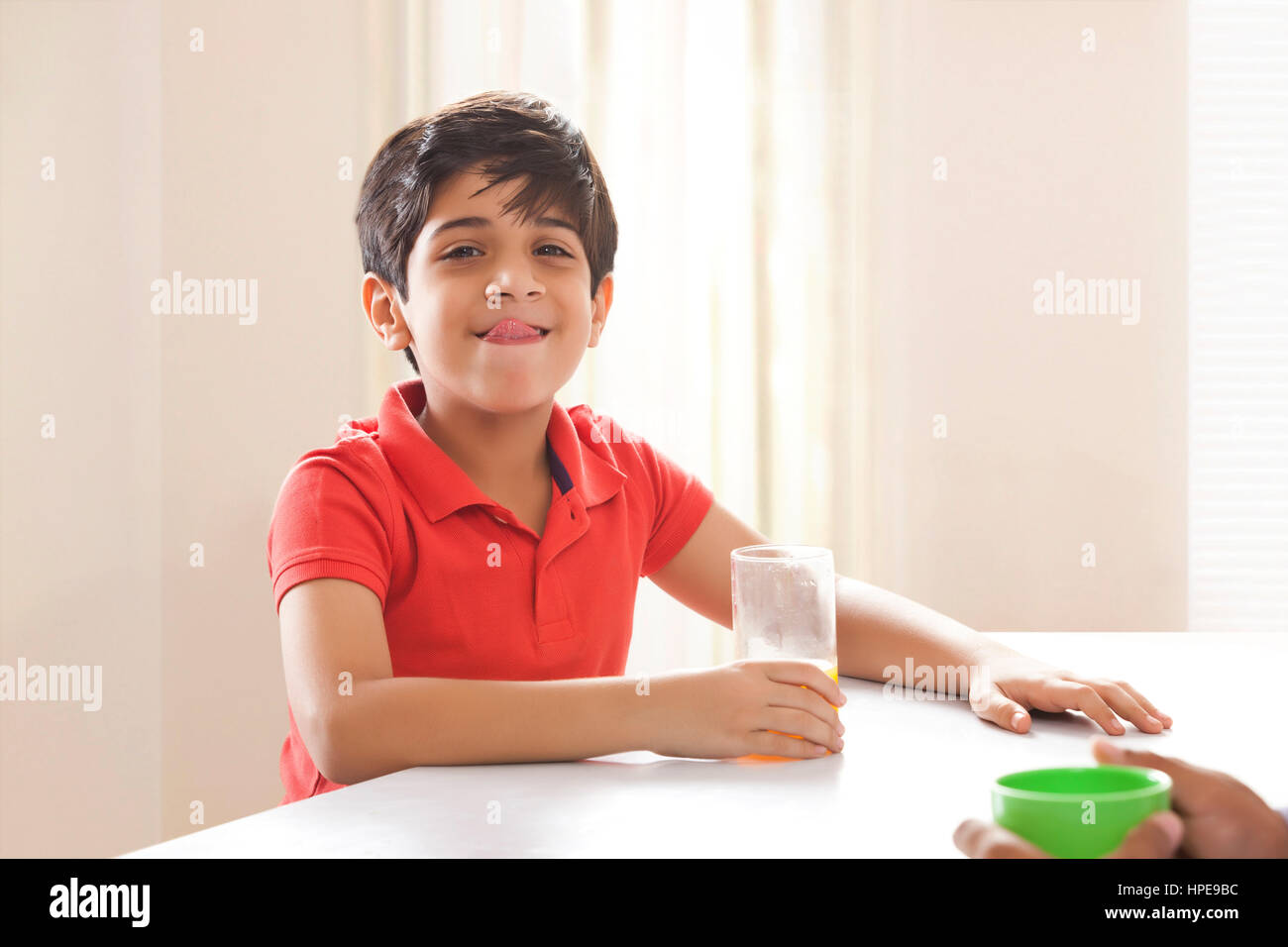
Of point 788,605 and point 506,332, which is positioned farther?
point 506,332

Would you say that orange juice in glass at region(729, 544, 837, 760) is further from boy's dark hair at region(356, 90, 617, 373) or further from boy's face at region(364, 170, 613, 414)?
boy's dark hair at region(356, 90, 617, 373)

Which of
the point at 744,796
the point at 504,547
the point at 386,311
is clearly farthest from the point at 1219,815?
the point at 386,311

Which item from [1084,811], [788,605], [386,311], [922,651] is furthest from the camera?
[386,311]

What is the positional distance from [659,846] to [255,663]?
165cm

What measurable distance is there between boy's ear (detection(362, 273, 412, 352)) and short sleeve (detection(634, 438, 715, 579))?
0.96 ft

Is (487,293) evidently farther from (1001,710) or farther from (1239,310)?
(1239,310)

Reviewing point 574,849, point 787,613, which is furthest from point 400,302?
point 574,849

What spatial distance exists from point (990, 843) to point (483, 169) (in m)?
0.74

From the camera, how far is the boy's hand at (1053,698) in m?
0.78

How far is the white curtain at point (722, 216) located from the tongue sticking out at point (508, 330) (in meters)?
0.96

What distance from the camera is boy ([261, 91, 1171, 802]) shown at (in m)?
0.73

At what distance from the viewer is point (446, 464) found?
0.99 metres

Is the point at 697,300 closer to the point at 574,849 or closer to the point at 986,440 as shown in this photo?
the point at 986,440

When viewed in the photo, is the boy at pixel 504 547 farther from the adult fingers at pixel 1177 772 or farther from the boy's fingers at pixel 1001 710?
the adult fingers at pixel 1177 772
